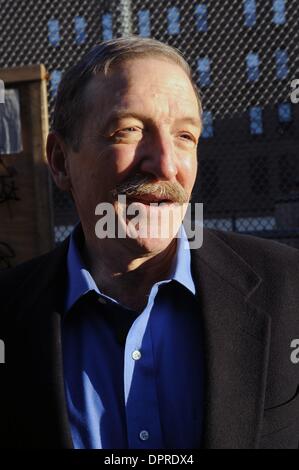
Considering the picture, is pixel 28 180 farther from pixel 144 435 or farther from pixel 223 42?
pixel 223 42

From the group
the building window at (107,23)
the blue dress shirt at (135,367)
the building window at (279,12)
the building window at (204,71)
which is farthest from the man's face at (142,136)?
the building window at (204,71)

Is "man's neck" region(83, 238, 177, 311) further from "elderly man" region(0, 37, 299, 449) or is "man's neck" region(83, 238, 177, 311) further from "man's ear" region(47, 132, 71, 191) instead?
"man's ear" region(47, 132, 71, 191)

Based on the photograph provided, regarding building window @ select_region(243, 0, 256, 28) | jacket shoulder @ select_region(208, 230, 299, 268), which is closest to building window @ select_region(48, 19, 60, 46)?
building window @ select_region(243, 0, 256, 28)

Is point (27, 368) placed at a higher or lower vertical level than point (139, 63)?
lower

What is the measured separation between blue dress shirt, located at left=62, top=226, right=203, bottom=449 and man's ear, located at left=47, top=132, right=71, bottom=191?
37 centimetres

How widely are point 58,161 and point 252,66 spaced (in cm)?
354

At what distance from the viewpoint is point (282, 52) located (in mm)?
5219

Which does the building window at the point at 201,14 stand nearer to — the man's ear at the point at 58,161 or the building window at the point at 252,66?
the building window at the point at 252,66

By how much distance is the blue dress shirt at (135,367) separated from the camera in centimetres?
174

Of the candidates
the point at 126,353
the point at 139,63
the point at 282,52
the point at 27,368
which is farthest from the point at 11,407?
the point at 282,52

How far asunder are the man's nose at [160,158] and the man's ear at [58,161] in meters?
0.42

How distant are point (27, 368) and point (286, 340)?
76cm

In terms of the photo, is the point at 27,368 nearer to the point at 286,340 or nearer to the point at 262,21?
the point at 286,340

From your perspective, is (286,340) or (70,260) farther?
(70,260)
